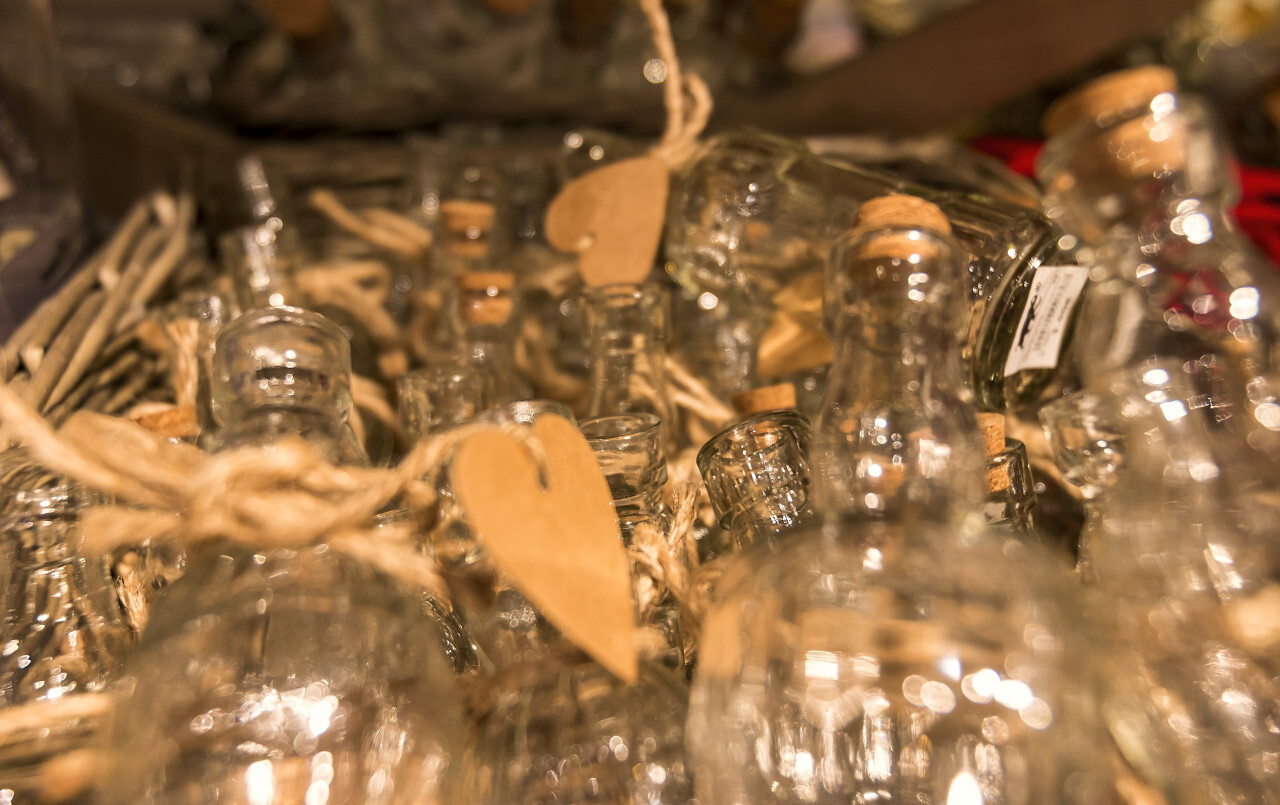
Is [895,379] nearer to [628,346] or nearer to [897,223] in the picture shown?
[897,223]

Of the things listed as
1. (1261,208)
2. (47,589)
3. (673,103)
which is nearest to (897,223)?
(673,103)

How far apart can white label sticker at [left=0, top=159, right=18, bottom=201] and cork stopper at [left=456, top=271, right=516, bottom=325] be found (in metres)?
0.32

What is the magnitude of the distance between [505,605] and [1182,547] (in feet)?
1.02

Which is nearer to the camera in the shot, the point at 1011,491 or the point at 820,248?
the point at 1011,491

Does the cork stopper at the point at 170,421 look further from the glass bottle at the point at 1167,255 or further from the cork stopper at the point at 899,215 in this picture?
the glass bottle at the point at 1167,255

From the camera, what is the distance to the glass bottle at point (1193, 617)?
0.33 meters

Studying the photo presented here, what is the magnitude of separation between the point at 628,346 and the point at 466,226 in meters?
0.17

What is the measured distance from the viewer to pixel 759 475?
434 millimetres

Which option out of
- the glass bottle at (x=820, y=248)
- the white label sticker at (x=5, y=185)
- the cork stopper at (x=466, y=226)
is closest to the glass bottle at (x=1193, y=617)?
the glass bottle at (x=820, y=248)

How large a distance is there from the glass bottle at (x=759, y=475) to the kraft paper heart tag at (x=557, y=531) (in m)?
0.09

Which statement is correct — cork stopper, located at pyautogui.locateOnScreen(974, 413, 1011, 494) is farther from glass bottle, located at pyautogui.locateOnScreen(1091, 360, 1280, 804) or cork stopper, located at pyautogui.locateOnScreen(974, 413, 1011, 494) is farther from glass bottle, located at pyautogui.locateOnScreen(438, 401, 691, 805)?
glass bottle, located at pyautogui.locateOnScreen(438, 401, 691, 805)

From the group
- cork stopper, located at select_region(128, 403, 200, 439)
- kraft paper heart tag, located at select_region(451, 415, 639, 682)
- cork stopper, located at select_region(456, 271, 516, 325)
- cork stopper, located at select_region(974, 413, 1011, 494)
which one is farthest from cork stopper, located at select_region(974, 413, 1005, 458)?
cork stopper, located at select_region(128, 403, 200, 439)

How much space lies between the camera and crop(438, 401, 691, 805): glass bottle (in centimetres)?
32

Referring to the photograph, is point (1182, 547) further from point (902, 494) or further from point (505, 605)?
point (505, 605)
